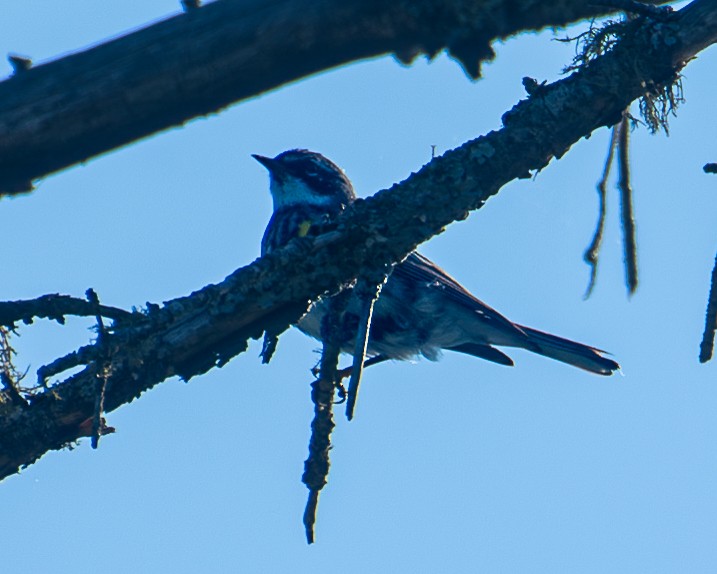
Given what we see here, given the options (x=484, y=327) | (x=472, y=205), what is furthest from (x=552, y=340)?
(x=472, y=205)

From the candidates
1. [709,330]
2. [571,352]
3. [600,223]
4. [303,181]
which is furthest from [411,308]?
[709,330]

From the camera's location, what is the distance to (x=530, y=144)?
3.65 metres

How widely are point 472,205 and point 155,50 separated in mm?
1769

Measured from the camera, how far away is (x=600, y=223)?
4.25 metres

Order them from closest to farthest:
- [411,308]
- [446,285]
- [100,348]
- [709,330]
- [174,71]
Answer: [174,71], [709,330], [100,348], [411,308], [446,285]

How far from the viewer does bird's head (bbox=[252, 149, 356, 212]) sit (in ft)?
26.8

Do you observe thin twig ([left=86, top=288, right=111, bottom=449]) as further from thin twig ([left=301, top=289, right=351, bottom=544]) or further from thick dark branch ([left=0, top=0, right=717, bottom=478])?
thin twig ([left=301, top=289, right=351, bottom=544])

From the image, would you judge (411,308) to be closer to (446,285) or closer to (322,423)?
(446,285)

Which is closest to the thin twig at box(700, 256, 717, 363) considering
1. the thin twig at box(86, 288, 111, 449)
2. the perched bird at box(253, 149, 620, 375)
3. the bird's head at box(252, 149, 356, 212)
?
the thin twig at box(86, 288, 111, 449)

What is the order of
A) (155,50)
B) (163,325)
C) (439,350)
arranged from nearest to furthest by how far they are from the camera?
1. (155,50)
2. (163,325)
3. (439,350)

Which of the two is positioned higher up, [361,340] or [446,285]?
[446,285]

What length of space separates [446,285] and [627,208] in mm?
3229

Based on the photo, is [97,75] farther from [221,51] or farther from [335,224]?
[335,224]

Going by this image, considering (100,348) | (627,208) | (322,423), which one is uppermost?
(627,208)
